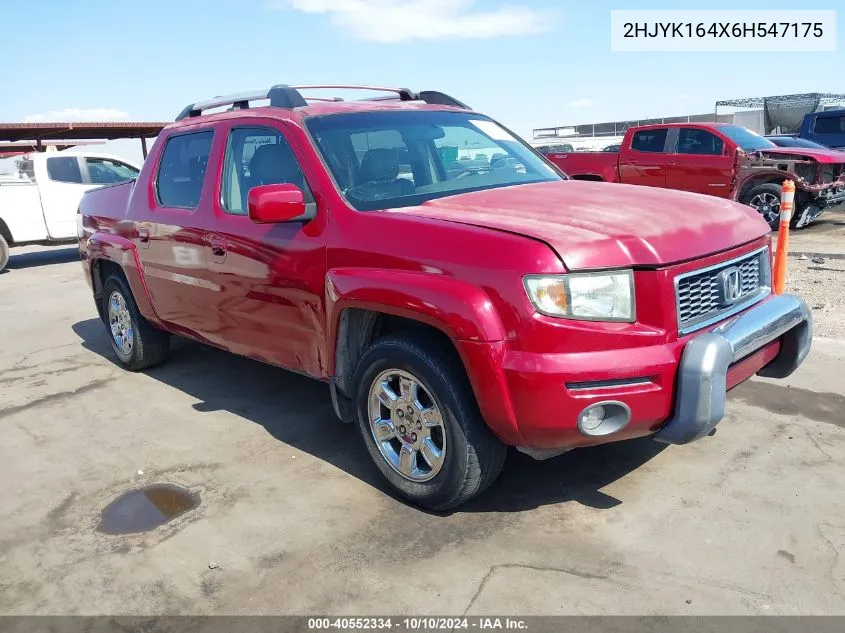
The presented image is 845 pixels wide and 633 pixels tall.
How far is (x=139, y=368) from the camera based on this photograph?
5.77 m

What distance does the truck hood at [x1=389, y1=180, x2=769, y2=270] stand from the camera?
9.39ft

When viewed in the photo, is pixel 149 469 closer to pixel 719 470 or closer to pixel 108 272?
pixel 108 272

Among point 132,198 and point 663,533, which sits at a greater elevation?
point 132,198

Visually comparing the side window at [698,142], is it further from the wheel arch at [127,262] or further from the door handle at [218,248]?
the door handle at [218,248]

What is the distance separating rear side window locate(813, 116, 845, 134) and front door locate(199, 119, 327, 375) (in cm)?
1722

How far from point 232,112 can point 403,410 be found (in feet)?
7.38

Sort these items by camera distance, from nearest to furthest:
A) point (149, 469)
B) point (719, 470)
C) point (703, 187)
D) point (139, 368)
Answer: point (719, 470), point (149, 469), point (139, 368), point (703, 187)

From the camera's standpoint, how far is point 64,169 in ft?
40.6

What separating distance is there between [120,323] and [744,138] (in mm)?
10090

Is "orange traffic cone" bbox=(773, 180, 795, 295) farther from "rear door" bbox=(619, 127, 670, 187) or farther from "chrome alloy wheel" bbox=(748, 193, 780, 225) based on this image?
"rear door" bbox=(619, 127, 670, 187)

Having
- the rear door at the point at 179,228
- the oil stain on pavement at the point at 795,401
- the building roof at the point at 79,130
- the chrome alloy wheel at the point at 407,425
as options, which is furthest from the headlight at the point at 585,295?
the building roof at the point at 79,130

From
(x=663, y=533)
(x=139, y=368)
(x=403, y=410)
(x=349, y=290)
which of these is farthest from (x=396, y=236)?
(x=139, y=368)

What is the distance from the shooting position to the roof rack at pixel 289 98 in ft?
13.7

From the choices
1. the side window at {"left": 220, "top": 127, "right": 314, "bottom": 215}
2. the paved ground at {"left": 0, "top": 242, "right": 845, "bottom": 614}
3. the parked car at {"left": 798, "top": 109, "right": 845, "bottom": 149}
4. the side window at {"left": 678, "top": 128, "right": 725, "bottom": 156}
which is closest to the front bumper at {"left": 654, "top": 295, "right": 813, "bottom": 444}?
the paved ground at {"left": 0, "top": 242, "right": 845, "bottom": 614}
